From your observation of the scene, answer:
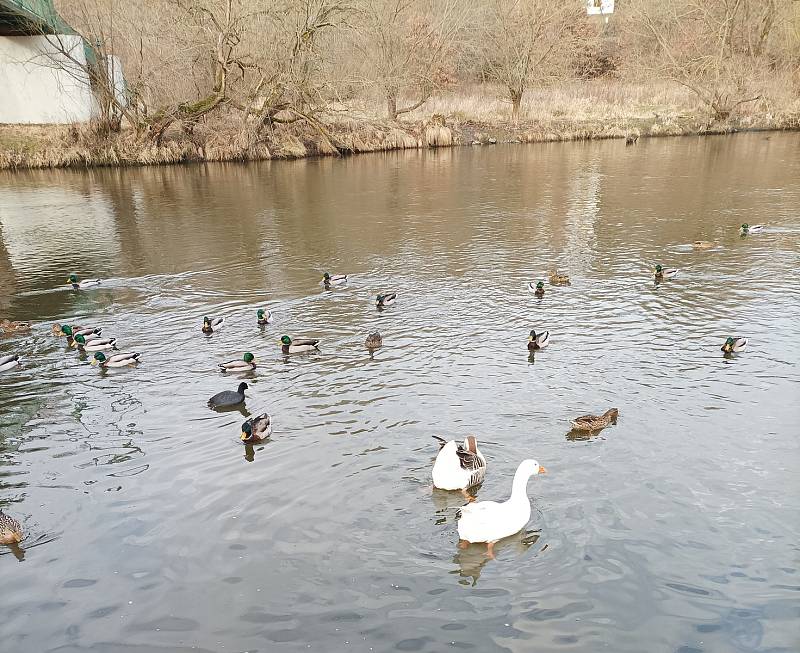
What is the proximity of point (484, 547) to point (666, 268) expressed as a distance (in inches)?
431

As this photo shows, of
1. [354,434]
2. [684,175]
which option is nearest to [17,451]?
[354,434]

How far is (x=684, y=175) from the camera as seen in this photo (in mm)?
28469

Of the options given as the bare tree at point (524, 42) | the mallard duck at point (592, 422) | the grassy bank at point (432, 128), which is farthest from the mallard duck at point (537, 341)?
the bare tree at point (524, 42)

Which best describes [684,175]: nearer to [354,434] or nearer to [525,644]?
[354,434]

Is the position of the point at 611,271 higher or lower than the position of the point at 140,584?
higher

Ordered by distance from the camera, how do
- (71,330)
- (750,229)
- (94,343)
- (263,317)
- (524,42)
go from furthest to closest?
(524,42), (750,229), (263,317), (71,330), (94,343)

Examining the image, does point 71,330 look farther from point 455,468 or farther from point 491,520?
point 491,520

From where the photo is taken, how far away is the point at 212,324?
1300 centimetres

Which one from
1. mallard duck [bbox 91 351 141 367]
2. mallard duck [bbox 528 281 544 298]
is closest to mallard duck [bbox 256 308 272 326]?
mallard duck [bbox 91 351 141 367]

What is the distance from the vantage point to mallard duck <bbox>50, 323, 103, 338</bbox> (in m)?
12.7

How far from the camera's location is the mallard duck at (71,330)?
41.7 ft

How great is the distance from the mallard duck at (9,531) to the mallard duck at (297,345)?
560 centimetres

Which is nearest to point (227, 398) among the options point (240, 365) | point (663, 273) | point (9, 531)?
point (240, 365)

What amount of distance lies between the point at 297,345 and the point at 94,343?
3.88 meters
